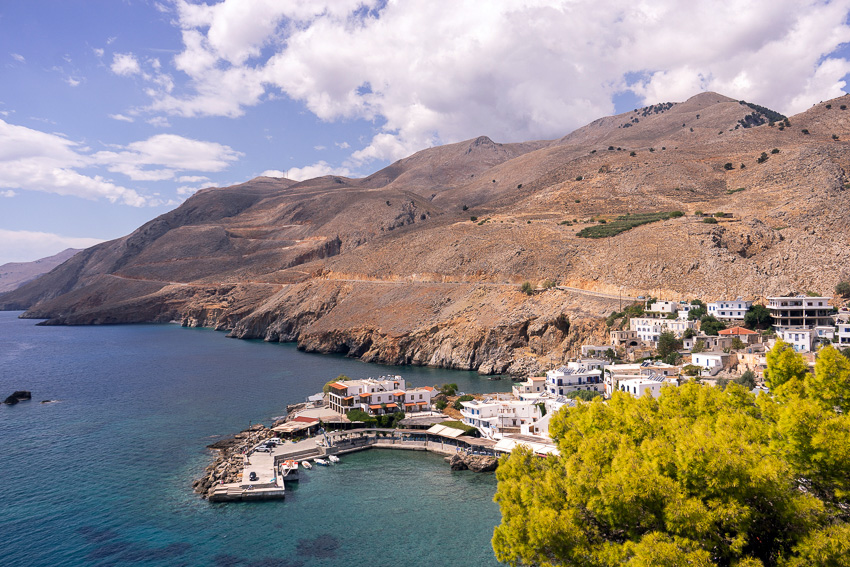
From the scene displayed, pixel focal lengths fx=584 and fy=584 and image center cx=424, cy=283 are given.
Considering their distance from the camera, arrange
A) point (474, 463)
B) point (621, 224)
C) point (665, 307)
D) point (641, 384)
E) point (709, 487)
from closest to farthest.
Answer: point (709, 487)
point (474, 463)
point (641, 384)
point (665, 307)
point (621, 224)

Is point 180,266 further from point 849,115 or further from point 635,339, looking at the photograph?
point 849,115

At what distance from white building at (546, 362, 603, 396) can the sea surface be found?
36.7 ft

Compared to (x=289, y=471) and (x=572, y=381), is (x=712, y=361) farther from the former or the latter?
(x=289, y=471)

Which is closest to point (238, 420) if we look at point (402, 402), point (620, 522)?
point (402, 402)

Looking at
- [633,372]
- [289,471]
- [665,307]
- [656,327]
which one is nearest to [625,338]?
[656,327]

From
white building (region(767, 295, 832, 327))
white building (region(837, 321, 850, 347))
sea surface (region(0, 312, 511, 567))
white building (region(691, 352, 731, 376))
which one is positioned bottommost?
sea surface (region(0, 312, 511, 567))

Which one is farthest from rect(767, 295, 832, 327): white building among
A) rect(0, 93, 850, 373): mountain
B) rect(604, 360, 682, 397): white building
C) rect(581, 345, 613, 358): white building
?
rect(581, 345, 613, 358): white building

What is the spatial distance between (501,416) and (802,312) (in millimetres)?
34030

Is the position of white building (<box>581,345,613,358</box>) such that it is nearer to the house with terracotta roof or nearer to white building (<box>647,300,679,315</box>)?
white building (<box>647,300,679,315</box>)

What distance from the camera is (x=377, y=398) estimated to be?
50844 millimetres

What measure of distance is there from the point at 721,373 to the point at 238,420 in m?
40.9

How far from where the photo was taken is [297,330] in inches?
4279

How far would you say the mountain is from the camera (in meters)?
72.5

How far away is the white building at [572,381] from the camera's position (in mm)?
50781
